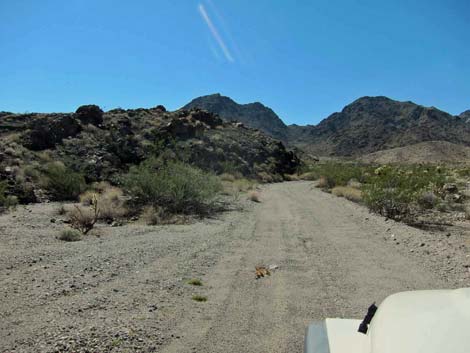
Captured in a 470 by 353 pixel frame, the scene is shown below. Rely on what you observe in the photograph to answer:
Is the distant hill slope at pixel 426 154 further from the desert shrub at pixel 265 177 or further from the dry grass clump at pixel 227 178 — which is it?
the dry grass clump at pixel 227 178

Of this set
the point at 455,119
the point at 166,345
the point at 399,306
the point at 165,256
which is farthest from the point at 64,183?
the point at 455,119

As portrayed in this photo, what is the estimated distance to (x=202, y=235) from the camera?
37.4 ft

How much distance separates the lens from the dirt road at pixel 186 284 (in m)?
4.66

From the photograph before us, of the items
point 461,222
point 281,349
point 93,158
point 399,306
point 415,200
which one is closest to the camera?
point 399,306

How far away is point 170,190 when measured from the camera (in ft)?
52.2

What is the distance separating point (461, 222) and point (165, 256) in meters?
11.0

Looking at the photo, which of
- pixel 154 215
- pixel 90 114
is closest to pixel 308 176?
pixel 90 114

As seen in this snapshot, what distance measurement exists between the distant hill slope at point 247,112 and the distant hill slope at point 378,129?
323 inches

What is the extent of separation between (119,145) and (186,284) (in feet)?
86.1

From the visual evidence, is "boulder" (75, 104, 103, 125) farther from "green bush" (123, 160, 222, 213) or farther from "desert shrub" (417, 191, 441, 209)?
"desert shrub" (417, 191, 441, 209)

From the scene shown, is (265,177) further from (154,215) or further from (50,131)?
(154,215)

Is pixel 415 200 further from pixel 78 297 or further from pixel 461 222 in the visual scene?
pixel 78 297

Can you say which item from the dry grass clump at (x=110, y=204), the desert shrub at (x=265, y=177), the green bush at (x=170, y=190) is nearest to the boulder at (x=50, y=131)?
the dry grass clump at (x=110, y=204)

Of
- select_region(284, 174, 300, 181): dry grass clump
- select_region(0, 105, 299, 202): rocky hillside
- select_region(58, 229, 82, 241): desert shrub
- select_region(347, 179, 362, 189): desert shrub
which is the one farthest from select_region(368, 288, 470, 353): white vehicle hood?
select_region(284, 174, 300, 181): dry grass clump
